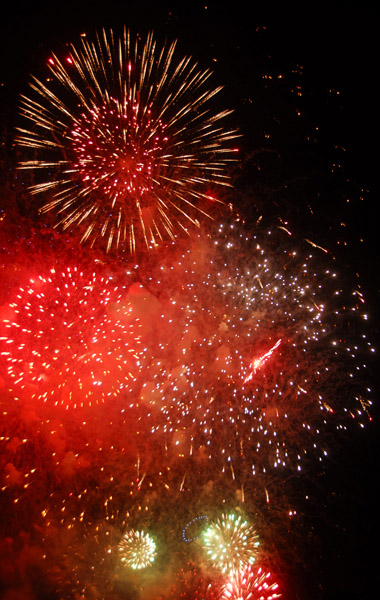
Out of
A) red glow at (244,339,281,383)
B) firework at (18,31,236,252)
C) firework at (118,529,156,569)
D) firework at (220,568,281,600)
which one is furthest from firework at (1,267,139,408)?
firework at (220,568,281,600)

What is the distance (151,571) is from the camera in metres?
2.99

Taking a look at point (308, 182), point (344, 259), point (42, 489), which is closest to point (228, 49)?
point (308, 182)

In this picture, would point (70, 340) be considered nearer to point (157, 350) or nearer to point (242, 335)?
point (157, 350)

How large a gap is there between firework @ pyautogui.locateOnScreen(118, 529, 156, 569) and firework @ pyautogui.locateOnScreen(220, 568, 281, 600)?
2.77 ft

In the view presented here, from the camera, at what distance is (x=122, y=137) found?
7.69ft

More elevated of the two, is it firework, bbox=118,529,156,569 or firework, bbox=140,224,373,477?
firework, bbox=140,224,373,477

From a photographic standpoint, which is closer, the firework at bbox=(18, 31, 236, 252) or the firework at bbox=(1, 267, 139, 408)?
the firework at bbox=(18, 31, 236, 252)

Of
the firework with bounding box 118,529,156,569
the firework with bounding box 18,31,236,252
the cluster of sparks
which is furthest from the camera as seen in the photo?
the firework with bounding box 118,529,156,569

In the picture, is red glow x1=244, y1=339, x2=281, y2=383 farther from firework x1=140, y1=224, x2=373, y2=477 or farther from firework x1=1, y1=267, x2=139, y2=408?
firework x1=1, y1=267, x2=139, y2=408

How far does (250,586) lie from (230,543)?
17.5 inches

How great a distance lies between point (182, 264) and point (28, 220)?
1.46m

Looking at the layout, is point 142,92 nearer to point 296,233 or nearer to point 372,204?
point 296,233

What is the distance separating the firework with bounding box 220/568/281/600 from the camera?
9.37ft

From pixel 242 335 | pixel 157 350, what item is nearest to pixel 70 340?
pixel 157 350
